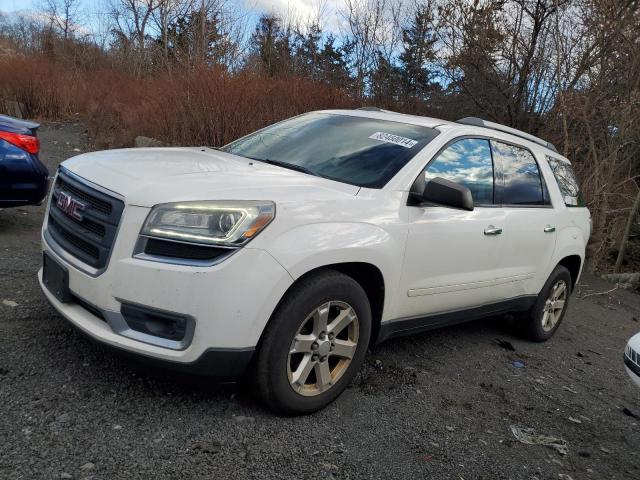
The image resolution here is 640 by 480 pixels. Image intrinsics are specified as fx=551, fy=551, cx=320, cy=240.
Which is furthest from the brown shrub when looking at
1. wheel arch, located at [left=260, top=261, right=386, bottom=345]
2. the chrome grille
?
wheel arch, located at [left=260, top=261, right=386, bottom=345]

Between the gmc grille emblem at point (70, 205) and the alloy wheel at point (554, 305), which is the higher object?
the gmc grille emblem at point (70, 205)

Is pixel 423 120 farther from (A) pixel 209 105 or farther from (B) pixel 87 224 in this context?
(A) pixel 209 105

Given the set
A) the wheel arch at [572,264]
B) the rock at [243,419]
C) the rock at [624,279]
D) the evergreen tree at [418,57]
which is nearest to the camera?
the rock at [243,419]

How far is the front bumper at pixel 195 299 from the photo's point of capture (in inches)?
100

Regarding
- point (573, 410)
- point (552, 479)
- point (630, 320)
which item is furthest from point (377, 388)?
point (630, 320)

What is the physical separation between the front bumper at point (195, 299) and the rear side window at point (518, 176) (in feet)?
7.67

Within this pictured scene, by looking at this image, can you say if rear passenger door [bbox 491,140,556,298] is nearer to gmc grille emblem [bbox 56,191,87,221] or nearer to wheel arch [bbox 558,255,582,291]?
wheel arch [bbox 558,255,582,291]

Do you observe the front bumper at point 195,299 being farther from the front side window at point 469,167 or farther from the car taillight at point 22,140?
the car taillight at point 22,140

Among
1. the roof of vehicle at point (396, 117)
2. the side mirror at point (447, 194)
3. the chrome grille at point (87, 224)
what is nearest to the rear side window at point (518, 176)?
the roof of vehicle at point (396, 117)

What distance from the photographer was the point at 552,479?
9.46 feet

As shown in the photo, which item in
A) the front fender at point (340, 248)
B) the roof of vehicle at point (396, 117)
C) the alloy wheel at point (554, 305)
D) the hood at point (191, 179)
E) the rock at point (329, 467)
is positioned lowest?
the rock at point (329, 467)

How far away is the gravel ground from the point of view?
8.10 feet

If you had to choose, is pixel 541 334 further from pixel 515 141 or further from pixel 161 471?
pixel 161 471

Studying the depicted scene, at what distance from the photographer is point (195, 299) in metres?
2.54
